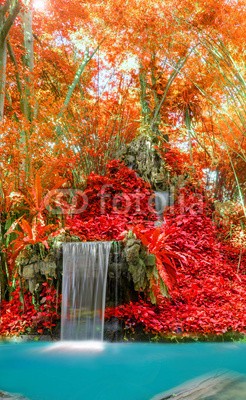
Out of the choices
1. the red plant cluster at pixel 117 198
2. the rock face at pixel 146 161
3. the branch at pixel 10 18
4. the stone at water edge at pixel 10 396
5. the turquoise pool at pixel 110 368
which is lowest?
the turquoise pool at pixel 110 368

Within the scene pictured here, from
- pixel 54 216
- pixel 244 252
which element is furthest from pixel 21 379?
pixel 244 252

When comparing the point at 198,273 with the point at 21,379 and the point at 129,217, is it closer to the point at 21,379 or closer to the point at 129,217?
the point at 129,217

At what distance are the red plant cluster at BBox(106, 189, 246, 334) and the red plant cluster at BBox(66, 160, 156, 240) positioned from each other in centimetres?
73

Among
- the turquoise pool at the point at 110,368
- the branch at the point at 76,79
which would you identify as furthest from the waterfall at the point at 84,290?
the branch at the point at 76,79

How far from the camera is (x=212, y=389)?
343cm

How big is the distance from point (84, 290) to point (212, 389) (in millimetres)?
3061

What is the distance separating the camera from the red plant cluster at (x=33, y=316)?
6.01 meters

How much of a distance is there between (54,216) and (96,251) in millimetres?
1820

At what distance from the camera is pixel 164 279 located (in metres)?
5.93

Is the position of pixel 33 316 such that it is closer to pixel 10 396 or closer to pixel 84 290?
pixel 84 290

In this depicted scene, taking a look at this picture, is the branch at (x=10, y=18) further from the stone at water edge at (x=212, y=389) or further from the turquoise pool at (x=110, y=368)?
the stone at water edge at (x=212, y=389)

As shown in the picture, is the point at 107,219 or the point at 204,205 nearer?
the point at 107,219

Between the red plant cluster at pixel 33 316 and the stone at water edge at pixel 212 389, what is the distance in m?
2.93

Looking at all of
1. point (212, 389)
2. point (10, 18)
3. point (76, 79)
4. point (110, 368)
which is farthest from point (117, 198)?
point (212, 389)
